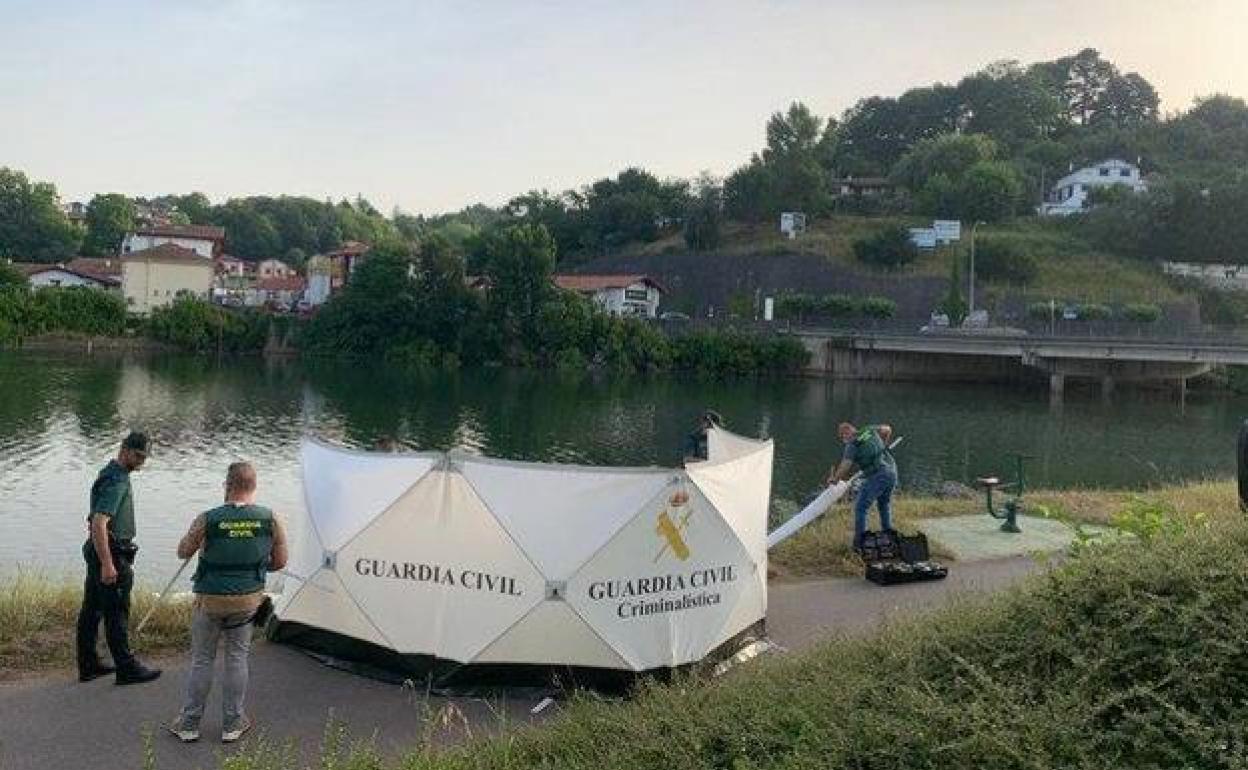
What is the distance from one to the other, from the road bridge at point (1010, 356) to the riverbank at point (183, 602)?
49.7 meters

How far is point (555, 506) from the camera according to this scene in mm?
8281

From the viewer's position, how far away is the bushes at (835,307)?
8006cm

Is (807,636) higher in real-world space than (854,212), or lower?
lower

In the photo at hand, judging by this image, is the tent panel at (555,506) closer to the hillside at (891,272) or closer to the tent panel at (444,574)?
the tent panel at (444,574)

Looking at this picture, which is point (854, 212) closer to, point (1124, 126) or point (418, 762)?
point (1124, 126)

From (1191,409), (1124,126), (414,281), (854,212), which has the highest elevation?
(1124,126)

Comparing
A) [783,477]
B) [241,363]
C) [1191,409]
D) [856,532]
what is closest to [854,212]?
[1191,409]

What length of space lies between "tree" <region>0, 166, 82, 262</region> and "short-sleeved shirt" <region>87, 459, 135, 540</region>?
393 ft

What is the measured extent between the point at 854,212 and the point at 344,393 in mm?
71683

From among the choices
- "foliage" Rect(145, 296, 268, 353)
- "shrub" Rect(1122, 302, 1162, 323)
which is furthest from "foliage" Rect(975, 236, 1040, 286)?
"foliage" Rect(145, 296, 268, 353)

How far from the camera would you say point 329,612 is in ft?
28.6

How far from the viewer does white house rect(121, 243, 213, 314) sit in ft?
305

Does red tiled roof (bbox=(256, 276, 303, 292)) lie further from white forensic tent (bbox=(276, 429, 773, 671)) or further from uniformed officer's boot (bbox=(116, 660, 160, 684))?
uniformed officer's boot (bbox=(116, 660, 160, 684))

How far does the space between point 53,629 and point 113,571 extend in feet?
6.47
